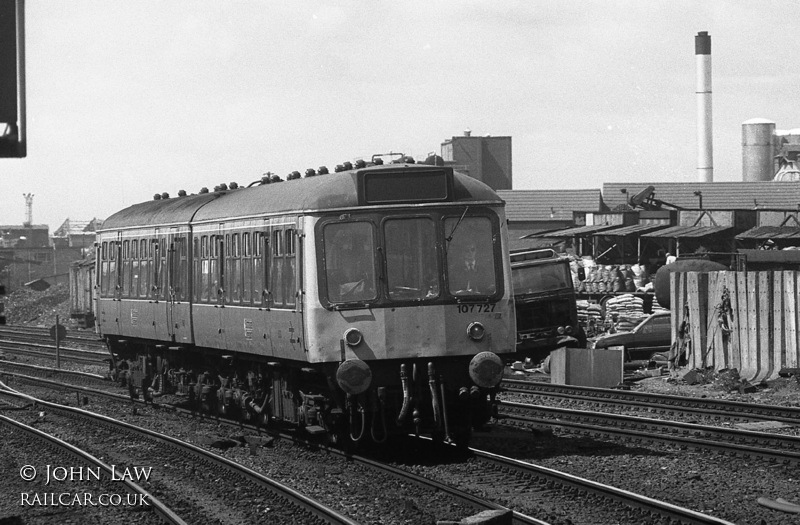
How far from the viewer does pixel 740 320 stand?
22.2 metres

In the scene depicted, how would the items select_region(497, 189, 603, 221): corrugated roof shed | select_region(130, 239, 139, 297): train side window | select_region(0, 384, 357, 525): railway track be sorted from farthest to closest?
select_region(497, 189, 603, 221): corrugated roof shed → select_region(130, 239, 139, 297): train side window → select_region(0, 384, 357, 525): railway track

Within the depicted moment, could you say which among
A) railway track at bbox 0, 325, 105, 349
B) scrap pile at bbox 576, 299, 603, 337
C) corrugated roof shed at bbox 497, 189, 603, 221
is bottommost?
railway track at bbox 0, 325, 105, 349

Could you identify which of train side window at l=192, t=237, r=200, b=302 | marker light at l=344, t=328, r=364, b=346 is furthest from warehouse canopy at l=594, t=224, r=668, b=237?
marker light at l=344, t=328, r=364, b=346

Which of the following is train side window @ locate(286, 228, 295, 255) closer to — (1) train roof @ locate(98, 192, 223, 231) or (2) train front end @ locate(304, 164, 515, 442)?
(2) train front end @ locate(304, 164, 515, 442)

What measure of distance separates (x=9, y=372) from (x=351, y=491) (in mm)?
21452

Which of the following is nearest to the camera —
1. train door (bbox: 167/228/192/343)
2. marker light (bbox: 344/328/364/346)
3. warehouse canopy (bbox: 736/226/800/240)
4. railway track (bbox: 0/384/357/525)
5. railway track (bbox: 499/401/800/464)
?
railway track (bbox: 0/384/357/525)

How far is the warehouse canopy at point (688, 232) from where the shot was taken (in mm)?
45562

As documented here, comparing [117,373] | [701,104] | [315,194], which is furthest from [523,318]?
[701,104]

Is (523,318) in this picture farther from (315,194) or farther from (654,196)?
(654,196)

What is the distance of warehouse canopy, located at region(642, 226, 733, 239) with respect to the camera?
45.6 m

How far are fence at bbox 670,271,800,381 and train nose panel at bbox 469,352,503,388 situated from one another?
10.2 meters

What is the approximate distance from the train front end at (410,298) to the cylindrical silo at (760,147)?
77.4 m

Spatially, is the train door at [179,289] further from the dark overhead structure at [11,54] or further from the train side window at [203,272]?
the dark overhead structure at [11,54]

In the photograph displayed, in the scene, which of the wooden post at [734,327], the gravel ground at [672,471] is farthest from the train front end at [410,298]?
the wooden post at [734,327]
